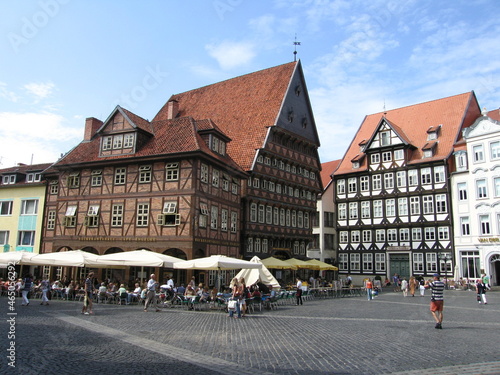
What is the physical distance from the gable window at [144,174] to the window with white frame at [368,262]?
94.3 ft

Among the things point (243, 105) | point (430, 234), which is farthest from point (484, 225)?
point (243, 105)

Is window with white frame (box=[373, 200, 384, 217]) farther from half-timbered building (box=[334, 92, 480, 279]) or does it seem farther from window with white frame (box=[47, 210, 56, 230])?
window with white frame (box=[47, 210, 56, 230])

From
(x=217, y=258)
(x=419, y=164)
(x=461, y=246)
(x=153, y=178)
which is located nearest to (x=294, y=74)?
(x=419, y=164)

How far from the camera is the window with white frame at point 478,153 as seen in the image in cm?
4203

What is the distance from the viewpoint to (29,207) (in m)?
38.5

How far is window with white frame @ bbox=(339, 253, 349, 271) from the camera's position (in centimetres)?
5112

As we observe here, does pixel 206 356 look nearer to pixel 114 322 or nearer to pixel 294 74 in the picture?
pixel 114 322

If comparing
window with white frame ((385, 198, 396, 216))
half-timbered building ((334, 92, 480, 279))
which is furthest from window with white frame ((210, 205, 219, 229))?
window with white frame ((385, 198, 396, 216))

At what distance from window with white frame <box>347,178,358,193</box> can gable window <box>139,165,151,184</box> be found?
92.9 ft

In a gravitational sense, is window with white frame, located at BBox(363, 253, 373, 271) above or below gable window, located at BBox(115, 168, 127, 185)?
below

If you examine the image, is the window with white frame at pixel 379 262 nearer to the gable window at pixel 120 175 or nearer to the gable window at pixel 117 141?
the gable window at pixel 120 175

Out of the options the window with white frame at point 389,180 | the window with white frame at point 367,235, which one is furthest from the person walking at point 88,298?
the window with white frame at point 389,180

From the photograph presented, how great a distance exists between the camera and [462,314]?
19219 mm

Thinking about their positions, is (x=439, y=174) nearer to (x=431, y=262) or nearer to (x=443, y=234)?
(x=443, y=234)
